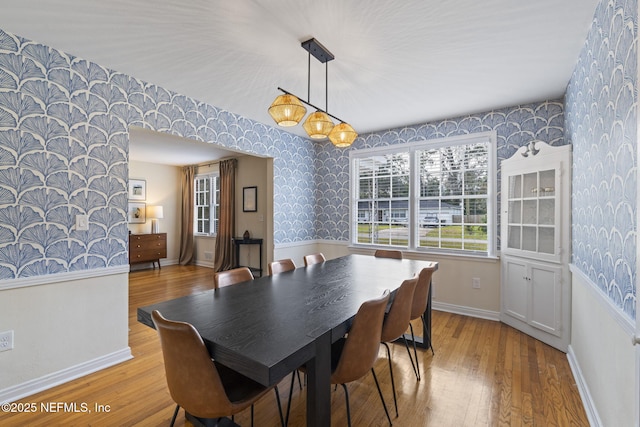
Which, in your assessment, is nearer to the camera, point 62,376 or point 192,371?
point 192,371

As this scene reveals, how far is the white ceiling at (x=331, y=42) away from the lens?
187 centimetres

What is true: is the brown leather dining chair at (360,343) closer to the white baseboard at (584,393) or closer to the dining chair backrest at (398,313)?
the dining chair backrest at (398,313)

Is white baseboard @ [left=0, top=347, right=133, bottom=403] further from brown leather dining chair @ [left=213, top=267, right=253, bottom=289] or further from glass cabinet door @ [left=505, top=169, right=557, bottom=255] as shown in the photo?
glass cabinet door @ [left=505, top=169, right=557, bottom=255]

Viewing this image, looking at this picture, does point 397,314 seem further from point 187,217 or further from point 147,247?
→ point 187,217

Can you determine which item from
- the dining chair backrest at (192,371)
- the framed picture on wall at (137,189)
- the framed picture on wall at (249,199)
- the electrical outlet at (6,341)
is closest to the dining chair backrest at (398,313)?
the dining chair backrest at (192,371)

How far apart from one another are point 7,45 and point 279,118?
2009 millimetres

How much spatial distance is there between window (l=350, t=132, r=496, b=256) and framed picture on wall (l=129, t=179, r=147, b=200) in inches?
203

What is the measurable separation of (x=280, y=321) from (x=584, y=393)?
89.5 inches

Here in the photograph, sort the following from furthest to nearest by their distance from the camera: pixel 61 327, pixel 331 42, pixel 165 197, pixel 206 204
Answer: pixel 165 197 < pixel 206 204 < pixel 61 327 < pixel 331 42

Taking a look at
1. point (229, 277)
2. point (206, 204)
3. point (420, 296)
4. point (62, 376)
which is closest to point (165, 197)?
point (206, 204)

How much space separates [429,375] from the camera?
2.40 m

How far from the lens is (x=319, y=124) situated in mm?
2277

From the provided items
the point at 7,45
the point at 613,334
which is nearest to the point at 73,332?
the point at 7,45

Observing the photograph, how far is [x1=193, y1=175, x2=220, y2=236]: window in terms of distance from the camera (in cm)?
709
